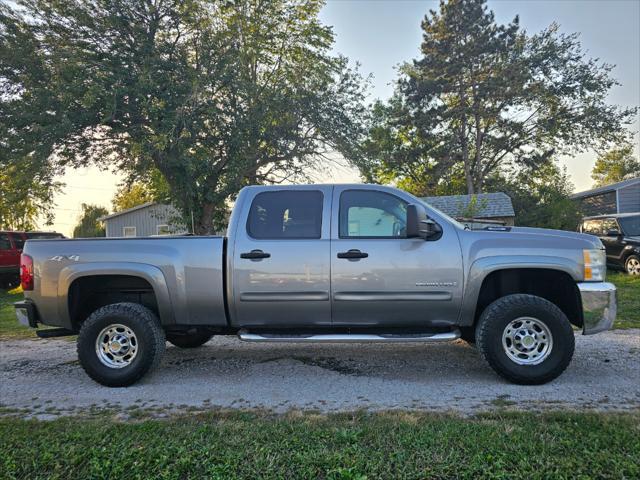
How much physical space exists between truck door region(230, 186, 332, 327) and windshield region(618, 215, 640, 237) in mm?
11935

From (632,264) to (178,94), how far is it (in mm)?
16371

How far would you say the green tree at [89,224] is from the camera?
3538 cm

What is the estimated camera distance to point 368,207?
4.62 m

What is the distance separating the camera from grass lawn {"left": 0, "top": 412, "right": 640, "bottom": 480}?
2.59 m

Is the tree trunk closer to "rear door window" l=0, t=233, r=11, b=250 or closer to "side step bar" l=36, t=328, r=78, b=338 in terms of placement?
"rear door window" l=0, t=233, r=11, b=250

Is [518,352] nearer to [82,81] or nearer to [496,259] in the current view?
[496,259]

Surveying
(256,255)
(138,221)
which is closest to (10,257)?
(256,255)

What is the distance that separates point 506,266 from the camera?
168 inches

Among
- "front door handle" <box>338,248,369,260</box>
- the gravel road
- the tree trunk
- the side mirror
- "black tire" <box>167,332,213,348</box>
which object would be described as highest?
the tree trunk

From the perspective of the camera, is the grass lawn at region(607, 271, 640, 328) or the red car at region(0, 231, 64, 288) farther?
the red car at region(0, 231, 64, 288)

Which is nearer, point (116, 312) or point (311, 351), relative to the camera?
point (116, 312)

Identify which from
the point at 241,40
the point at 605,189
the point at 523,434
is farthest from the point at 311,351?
the point at 605,189

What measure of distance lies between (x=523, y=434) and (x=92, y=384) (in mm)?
4107

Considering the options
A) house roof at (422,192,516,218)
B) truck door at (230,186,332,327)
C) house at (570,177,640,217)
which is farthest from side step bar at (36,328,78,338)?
house at (570,177,640,217)
